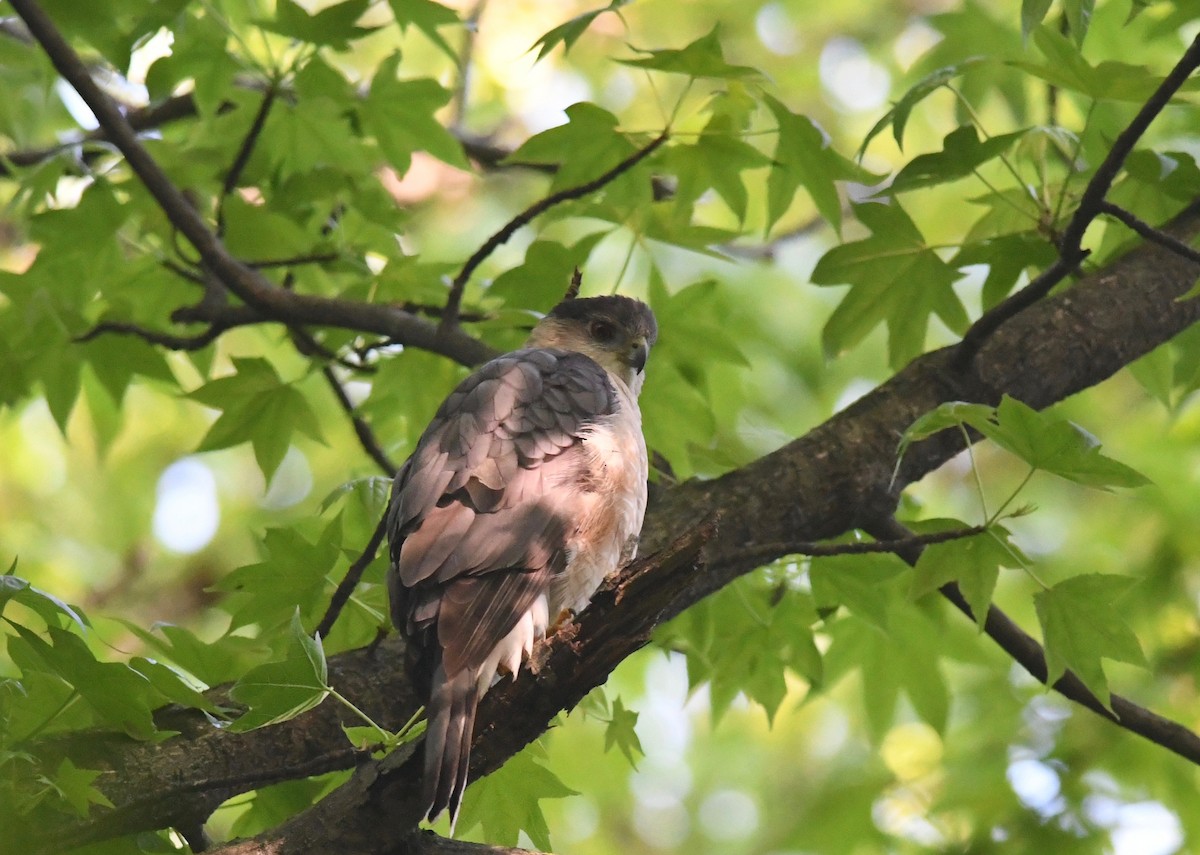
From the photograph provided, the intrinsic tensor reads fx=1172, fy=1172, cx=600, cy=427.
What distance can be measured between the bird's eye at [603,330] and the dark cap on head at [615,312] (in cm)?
2

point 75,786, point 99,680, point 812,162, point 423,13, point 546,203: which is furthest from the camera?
point 423,13

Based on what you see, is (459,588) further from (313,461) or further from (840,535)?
(313,461)

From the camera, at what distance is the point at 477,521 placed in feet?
11.3

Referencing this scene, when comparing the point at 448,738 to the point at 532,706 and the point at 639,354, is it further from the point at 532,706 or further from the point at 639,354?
the point at 639,354

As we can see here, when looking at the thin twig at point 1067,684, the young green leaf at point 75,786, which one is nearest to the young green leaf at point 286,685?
the young green leaf at point 75,786

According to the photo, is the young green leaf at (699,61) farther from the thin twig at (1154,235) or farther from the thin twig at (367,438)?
the thin twig at (367,438)

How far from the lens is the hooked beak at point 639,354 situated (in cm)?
461

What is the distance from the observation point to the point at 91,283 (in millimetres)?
4965

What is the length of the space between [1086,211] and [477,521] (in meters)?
2.05

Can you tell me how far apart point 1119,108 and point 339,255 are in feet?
10.1

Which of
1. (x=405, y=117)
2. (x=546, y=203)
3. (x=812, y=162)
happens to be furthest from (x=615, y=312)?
(x=405, y=117)

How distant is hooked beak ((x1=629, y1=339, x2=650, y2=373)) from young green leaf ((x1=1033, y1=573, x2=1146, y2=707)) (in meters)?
1.74

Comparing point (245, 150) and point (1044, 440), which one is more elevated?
point (245, 150)

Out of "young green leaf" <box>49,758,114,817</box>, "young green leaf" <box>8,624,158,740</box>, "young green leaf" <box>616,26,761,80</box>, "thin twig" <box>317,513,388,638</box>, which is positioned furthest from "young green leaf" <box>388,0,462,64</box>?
"young green leaf" <box>49,758,114,817</box>
